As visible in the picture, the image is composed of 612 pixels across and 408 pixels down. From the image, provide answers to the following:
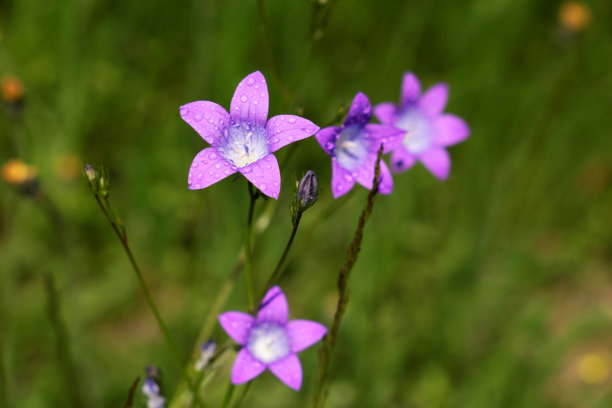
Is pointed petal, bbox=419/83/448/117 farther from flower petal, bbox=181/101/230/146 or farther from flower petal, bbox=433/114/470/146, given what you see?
flower petal, bbox=181/101/230/146

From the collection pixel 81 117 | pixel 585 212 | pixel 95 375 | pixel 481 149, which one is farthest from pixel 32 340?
pixel 585 212

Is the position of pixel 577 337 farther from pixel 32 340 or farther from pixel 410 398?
pixel 32 340

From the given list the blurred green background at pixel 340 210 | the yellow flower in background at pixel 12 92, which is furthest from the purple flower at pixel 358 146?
the yellow flower in background at pixel 12 92

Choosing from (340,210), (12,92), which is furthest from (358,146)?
(340,210)

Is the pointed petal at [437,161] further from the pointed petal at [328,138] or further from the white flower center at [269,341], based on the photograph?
the white flower center at [269,341]

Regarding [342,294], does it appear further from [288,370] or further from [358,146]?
[358,146]

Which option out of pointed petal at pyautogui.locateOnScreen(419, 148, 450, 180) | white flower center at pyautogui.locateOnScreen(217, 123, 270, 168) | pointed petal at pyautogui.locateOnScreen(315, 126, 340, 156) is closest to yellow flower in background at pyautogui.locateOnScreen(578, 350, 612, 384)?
pointed petal at pyautogui.locateOnScreen(419, 148, 450, 180)
